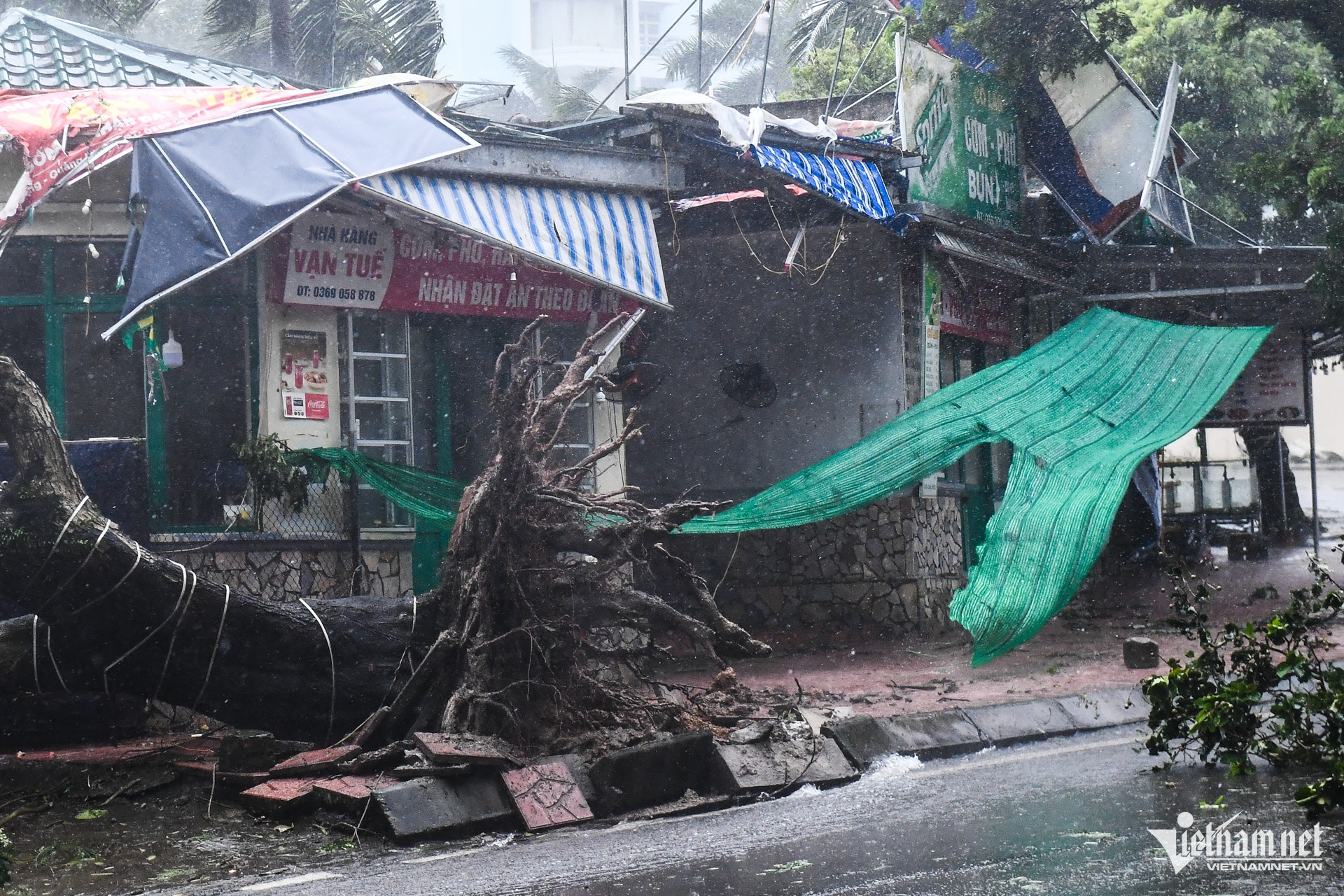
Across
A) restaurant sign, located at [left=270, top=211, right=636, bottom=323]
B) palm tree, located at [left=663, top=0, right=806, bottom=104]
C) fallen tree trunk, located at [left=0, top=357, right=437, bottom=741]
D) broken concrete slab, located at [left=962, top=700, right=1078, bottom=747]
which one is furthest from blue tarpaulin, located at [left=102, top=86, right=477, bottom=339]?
palm tree, located at [left=663, top=0, right=806, bottom=104]

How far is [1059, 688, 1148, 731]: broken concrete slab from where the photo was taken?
899cm

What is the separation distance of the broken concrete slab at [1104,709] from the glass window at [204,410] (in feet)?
19.4

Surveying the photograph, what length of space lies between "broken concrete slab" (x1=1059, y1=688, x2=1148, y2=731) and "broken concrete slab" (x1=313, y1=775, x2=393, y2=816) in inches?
184

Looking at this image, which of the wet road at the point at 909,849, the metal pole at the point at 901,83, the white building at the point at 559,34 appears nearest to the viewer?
the wet road at the point at 909,849

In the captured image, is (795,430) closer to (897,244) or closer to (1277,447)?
(897,244)

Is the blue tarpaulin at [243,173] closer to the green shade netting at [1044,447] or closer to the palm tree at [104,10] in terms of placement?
the green shade netting at [1044,447]

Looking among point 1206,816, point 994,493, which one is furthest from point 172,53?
point 1206,816

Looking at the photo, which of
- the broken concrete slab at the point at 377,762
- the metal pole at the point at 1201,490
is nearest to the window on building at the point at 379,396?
the broken concrete slab at the point at 377,762

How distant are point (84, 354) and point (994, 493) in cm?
912

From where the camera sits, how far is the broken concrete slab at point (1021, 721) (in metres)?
8.61

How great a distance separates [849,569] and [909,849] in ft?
26.0

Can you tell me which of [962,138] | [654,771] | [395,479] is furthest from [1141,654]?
[395,479]

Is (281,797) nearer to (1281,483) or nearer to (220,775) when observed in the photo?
(220,775)

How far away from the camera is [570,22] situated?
69.6m
